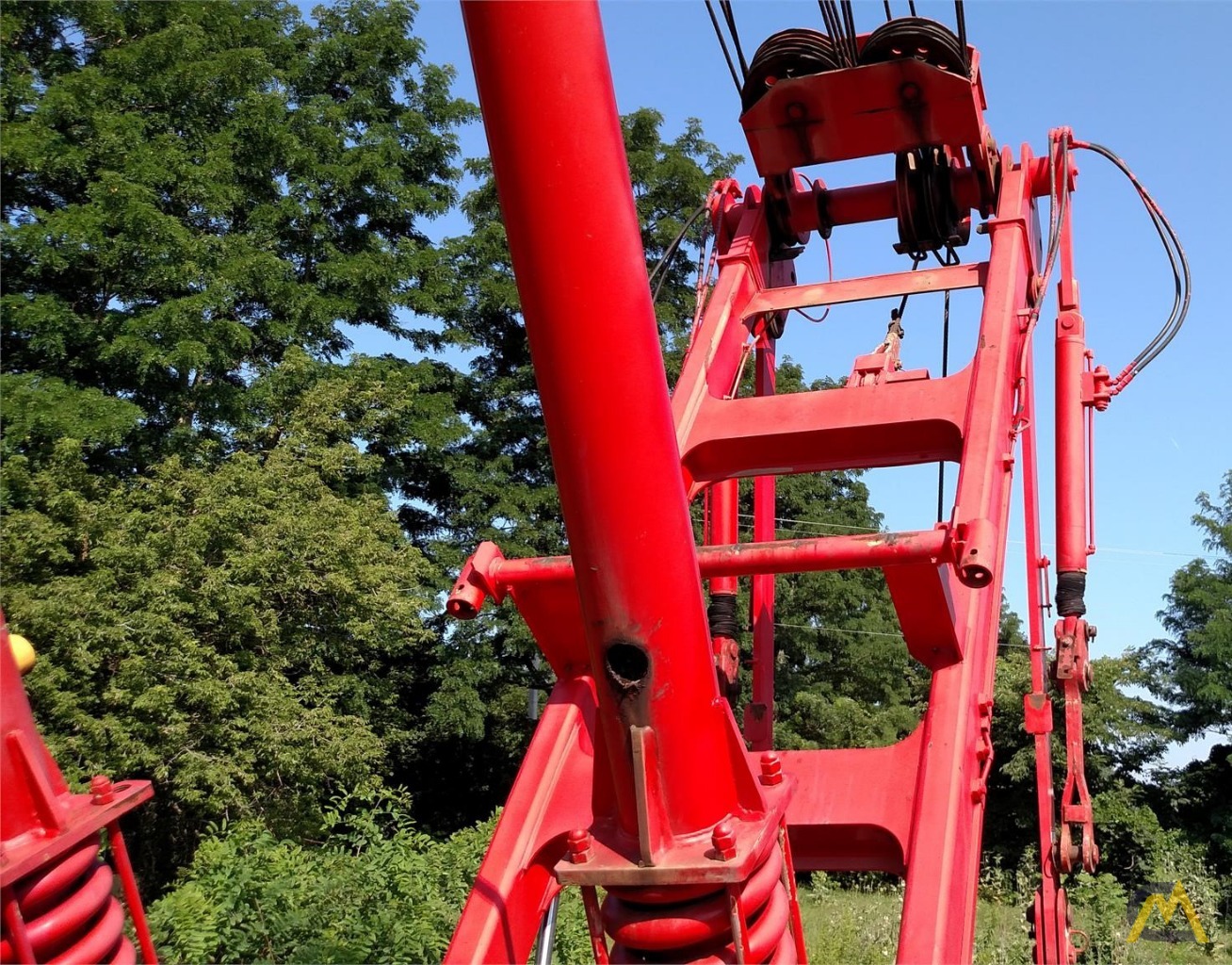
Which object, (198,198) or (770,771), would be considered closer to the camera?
(770,771)

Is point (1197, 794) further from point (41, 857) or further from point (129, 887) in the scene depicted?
point (41, 857)

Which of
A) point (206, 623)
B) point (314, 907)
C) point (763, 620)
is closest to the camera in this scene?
point (763, 620)

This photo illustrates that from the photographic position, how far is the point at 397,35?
20.4 m

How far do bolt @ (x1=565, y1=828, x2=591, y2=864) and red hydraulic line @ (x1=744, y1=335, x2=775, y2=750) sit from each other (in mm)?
2293

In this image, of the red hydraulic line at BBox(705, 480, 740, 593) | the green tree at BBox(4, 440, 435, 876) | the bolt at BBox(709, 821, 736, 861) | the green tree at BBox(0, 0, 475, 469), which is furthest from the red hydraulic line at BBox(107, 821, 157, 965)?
the green tree at BBox(0, 0, 475, 469)

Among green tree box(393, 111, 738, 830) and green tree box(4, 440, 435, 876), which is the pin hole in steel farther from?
green tree box(393, 111, 738, 830)

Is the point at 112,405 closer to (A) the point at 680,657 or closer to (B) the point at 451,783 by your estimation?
(B) the point at 451,783

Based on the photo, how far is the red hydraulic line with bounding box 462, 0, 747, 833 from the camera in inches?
75.4

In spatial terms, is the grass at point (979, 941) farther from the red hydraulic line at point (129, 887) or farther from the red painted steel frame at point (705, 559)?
the red hydraulic line at point (129, 887)

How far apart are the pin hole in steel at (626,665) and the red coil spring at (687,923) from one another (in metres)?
0.44

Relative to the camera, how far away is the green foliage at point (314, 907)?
7523 mm

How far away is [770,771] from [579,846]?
0.50 metres

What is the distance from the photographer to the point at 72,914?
2094 mm

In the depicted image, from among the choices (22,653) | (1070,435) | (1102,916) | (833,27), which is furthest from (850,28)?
(1102,916)
